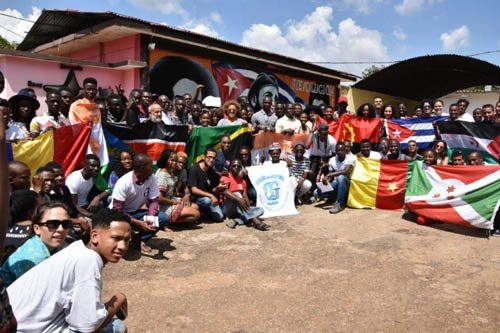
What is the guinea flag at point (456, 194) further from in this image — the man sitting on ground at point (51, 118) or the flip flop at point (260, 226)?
the man sitting on ground at point (51, 118)

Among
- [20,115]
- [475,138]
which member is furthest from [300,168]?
[20,115]

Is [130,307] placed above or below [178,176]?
below

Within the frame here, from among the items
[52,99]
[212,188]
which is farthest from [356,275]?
[52,99]

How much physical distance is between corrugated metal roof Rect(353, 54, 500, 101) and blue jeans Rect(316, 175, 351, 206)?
9142 mm

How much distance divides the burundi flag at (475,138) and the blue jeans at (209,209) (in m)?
5.01

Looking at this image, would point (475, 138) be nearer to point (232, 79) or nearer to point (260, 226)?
point (260, 226)

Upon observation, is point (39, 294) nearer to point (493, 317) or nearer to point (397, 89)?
point (493, 317)

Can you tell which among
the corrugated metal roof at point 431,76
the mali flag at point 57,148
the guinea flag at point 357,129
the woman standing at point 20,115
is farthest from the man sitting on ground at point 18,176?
the corrugated metal roof at point 431,76

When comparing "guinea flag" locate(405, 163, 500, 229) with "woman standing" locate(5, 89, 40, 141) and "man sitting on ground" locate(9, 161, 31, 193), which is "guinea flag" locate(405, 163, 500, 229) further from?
"woman standing" locate(5, 89, 40, 141)

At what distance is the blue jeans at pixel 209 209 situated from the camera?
7.01 metres

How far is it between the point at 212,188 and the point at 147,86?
18.1 ft

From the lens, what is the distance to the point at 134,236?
5.61 meters

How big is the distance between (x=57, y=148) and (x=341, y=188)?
5127mm

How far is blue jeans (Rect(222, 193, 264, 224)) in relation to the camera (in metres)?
7.12
